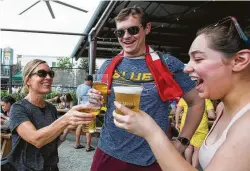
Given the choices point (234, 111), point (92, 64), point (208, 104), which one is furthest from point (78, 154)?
point (234, 111)

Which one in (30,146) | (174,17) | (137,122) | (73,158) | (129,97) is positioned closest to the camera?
(137,122)

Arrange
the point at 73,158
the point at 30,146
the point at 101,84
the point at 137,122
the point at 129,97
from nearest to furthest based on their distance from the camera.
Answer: the point at 137,122 → the point at 129,97 → the point at 101,84 → the point at 30,146 → the point at 73,158

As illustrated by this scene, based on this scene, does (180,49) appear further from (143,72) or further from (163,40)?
(143,72)

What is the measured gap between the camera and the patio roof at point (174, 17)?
10273 mm

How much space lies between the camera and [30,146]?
221 cm

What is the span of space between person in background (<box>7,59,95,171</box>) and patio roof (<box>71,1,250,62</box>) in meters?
6.06

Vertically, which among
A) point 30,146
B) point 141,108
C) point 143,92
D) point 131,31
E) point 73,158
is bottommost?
point 73,158

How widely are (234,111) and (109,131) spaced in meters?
1.16

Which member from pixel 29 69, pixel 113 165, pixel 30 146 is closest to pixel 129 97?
pixel 113 165

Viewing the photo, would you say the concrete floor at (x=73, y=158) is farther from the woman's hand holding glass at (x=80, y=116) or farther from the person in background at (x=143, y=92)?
the woman's hand holding glass at (x=80, y=116)

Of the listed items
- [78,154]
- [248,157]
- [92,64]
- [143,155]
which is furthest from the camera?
[92,64]

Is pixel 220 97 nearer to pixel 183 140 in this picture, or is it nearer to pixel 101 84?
pixel 101 84

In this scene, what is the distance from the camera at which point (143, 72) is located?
92.3 inches

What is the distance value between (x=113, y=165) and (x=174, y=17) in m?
10.7
